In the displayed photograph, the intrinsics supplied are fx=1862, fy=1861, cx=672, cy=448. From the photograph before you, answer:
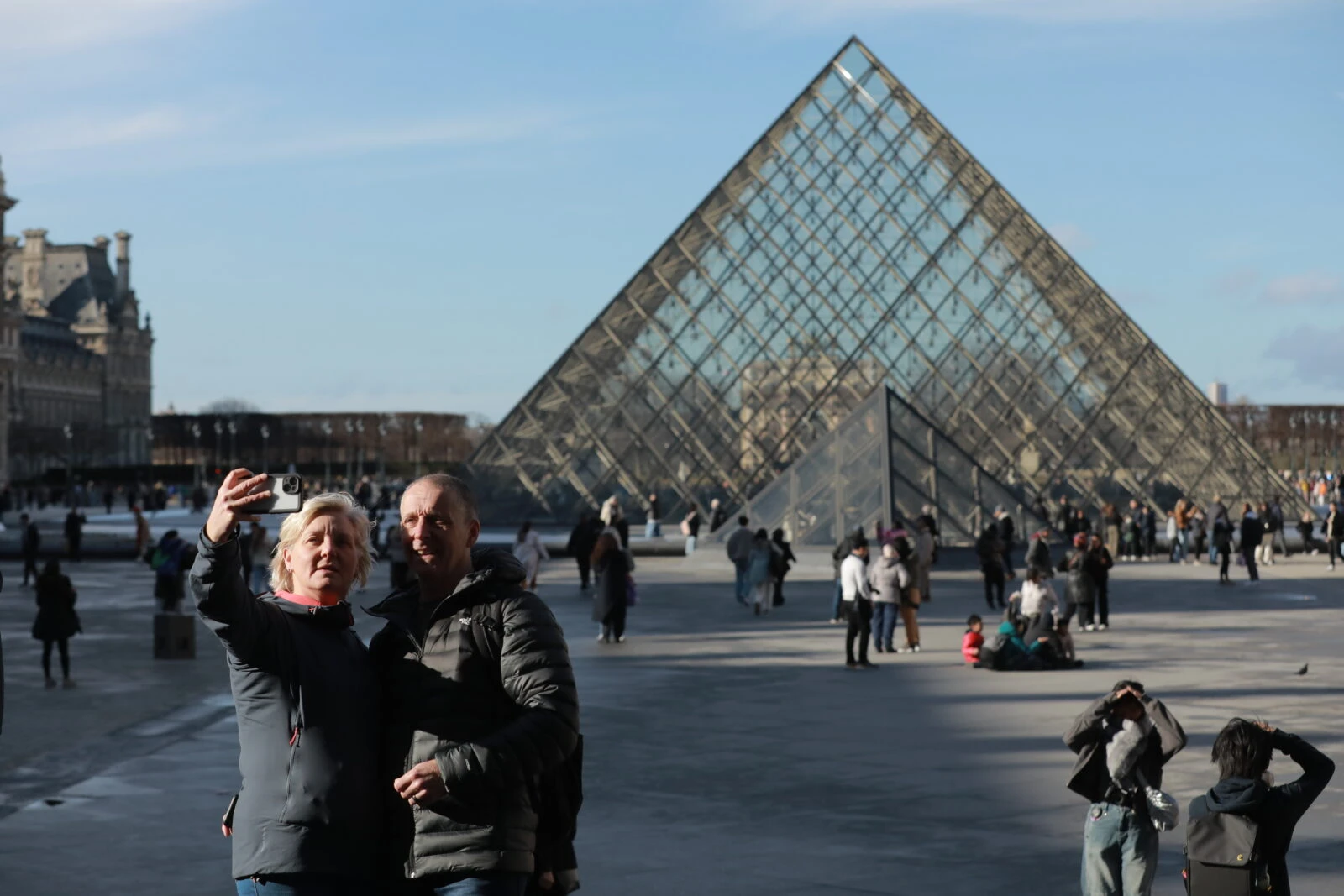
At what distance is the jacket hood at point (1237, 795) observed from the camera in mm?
4758

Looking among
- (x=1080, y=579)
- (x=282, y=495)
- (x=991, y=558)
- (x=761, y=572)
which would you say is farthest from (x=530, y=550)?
(x=282, y=495)

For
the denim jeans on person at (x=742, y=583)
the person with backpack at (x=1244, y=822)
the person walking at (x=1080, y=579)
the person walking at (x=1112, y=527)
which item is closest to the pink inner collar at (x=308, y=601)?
the person with backpack at (x=1244, y=822)

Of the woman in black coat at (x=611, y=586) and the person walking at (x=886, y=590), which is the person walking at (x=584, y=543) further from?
the person walking at (x=886, y=590)

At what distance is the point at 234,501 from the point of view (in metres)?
3.06

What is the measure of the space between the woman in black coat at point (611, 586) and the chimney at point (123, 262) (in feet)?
417

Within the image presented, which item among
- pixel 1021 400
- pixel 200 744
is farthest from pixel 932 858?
pixel 1021 400

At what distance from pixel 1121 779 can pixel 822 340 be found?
110 ft

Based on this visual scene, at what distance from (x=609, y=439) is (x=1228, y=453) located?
1225 cm

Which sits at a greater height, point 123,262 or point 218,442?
point 123,262

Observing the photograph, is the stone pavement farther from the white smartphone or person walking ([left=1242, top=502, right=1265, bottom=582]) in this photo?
person walking ([left=1242, top=502, right=1265, bottom=582])

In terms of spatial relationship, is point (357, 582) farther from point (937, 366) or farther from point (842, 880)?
point (937, 366)

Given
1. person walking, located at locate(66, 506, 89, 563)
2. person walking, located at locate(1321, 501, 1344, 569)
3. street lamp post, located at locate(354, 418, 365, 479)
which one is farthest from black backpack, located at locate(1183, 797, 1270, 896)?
street lamp post, located at locate(354, 418, 365, 479)

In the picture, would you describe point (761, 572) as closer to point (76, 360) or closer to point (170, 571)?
point (170, 571)

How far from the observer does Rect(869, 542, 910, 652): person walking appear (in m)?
14.5
